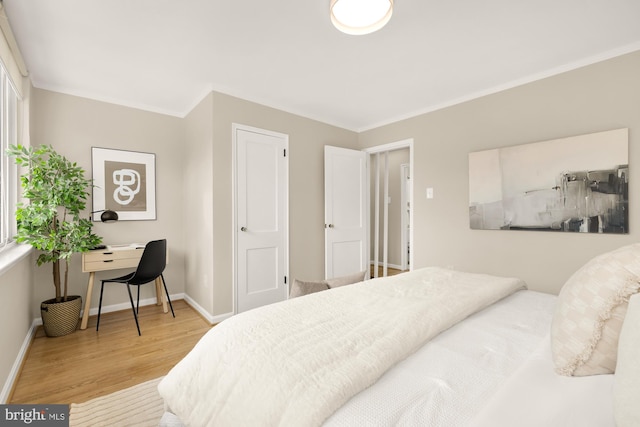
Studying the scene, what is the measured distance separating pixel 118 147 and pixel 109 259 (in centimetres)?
130

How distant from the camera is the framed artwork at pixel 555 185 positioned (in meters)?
2.31

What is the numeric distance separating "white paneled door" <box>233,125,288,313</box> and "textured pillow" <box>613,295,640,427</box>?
115 inches

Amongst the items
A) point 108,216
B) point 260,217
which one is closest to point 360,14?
point 260,217

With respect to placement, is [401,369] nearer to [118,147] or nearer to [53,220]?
[53,220]

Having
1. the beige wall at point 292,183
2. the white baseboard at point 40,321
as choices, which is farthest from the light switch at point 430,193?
the white baseboard at point 40,321

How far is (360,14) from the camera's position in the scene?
1753 millimetres

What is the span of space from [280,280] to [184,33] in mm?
2552

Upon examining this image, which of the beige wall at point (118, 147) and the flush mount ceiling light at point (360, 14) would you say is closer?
the flush mount ceiling light at point (360, 14)

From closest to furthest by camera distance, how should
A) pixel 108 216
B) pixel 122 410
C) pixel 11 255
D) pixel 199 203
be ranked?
pixel 122 410 → pixel 11 255 → pixel 108 216 → pixel 199 203

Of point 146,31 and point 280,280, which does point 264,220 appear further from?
point 146,31

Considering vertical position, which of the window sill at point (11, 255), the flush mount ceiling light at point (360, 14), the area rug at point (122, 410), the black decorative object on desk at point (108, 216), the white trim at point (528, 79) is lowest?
the area rug at point (122, 410)

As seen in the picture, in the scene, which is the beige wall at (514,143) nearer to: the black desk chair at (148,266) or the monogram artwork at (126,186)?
the black desk chair at (148,266)

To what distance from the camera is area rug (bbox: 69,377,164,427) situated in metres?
1.61

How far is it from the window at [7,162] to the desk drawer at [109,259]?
1.89ft
